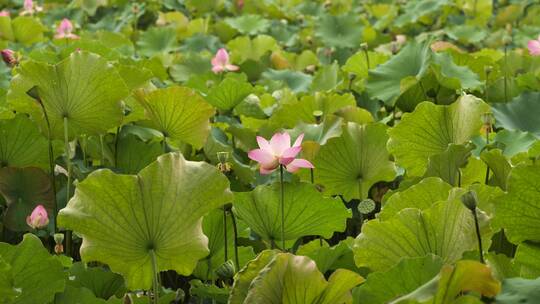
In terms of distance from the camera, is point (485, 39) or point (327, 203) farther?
point (485, 39)

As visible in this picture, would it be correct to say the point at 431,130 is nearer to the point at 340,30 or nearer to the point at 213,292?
the point at 213,292

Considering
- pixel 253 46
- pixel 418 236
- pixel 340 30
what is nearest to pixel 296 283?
pixel 418 236

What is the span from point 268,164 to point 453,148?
0.28 meters

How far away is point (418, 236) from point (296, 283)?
0.20m

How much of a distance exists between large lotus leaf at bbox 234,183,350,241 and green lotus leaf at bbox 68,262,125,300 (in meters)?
0.21

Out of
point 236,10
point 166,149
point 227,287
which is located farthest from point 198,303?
point 236,10

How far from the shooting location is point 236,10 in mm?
4035

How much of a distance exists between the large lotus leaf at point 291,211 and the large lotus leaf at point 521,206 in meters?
0.31

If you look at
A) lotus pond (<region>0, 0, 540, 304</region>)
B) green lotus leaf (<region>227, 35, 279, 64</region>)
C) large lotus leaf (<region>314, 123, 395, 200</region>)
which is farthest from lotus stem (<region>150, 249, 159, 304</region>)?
green lotus leaf (<region>227, 35, 279, 64</region>)

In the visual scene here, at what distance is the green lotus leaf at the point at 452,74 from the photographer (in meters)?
1.82

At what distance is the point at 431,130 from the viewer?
4.73ft

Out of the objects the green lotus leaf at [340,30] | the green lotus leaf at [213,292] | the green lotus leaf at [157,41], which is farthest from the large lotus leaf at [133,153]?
the green lotus leaf at [340,30]

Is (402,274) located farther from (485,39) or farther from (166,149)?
(485,39)

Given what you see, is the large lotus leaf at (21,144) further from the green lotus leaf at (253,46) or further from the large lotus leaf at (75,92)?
the green lotus leaf at (253,46)
